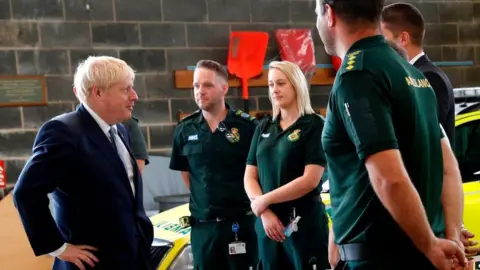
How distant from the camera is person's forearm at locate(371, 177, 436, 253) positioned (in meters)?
1.37

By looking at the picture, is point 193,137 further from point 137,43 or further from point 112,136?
point 137,43

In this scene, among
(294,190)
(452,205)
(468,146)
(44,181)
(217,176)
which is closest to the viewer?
(452,205)

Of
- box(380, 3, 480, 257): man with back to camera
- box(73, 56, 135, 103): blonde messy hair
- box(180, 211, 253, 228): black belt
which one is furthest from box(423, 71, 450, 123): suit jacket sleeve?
box(180, 211, 253, 228): black belt

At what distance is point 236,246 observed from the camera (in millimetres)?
3072

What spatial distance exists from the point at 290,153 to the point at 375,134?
149 centimetres

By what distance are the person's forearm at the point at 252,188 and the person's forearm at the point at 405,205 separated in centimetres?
154

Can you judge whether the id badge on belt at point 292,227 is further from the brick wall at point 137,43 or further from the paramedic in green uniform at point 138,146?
the brick wall at point 137,43

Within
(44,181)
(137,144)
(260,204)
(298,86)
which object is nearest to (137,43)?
(137,144)

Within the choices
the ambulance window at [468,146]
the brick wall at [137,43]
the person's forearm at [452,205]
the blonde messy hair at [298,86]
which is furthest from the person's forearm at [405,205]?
the brick wall at [137,43]

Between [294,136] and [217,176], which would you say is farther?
[217,176]

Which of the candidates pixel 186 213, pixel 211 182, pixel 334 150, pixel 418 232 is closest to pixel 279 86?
pixel 211 182

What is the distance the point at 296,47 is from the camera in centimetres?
616

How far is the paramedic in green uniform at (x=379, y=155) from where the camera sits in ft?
4.56

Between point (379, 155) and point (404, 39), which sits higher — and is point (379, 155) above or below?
below
